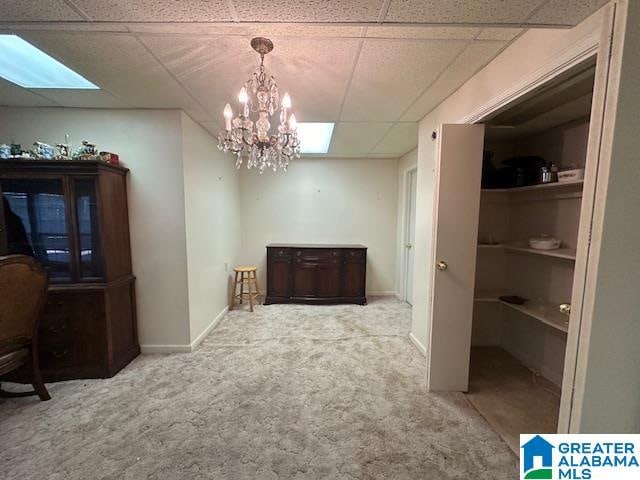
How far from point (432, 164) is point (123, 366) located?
346 cm

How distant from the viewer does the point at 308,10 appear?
3.91ft

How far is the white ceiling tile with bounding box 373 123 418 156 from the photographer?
302 centimetres

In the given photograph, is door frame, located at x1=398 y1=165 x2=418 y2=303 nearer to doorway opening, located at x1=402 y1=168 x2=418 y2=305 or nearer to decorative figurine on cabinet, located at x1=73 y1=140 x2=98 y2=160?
doorway opening, located at x1=402 y1=168 x2=418 y2=305

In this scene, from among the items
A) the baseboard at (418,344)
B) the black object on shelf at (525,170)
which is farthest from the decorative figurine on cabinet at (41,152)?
the black object on shelf at (525,170)

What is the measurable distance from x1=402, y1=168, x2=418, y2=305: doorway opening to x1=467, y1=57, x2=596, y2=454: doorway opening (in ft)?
4.43

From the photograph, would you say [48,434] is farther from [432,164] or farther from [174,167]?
[432,164]

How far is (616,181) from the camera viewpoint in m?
1.08

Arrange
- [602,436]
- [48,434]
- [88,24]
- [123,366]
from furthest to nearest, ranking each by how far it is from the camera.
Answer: [123,366]
[48,434]
[88,24]
[602,436]

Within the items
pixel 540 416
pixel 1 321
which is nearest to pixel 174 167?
pixel 1 321

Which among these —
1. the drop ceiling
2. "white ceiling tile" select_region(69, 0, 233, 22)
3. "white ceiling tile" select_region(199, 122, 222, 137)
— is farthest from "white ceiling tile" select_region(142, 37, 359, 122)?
"white ceiling tile" select_region(199, 122, 222, 137)

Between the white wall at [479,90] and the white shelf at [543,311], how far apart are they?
2.20 feet

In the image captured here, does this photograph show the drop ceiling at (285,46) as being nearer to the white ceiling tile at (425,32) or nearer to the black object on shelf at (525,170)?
the white ceiling tile at (425,32)

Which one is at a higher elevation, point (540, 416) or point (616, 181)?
point (616, 181)

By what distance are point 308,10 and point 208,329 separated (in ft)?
10.2
